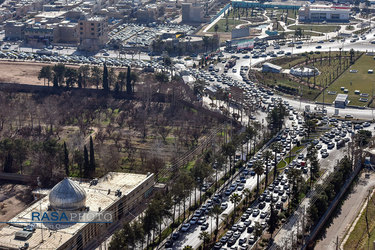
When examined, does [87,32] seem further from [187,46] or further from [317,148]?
[317,148]

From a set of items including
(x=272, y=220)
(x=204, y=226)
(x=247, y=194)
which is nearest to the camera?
(x=272, y=220)

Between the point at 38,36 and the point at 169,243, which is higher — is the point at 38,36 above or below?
above

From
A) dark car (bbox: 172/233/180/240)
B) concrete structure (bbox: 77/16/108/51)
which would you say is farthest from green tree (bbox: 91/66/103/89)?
dark car (bbox: 172/233/180/240)

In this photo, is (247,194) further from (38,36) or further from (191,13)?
(191,13)

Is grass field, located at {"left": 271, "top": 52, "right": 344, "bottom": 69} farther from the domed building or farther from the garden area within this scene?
the domed building

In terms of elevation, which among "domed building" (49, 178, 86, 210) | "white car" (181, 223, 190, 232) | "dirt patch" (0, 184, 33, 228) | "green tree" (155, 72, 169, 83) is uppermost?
"domed building" (49, 178, 86, 210)

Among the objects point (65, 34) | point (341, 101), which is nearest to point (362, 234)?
point (341, 101)
